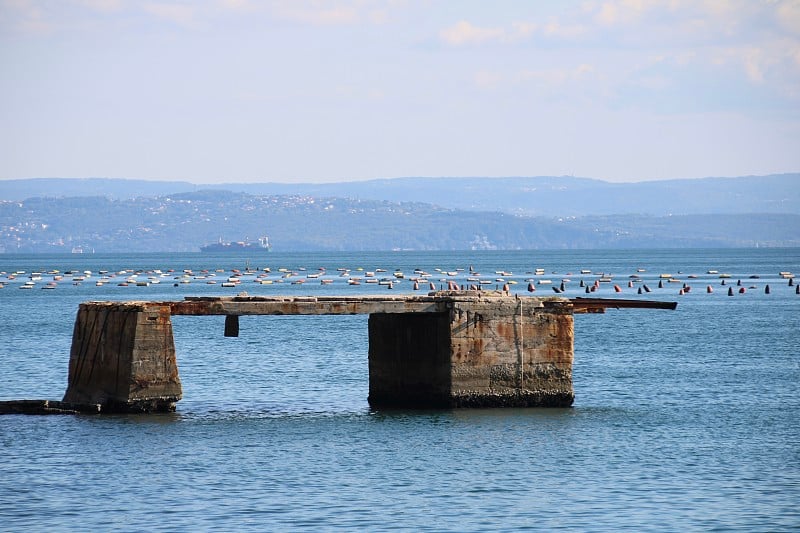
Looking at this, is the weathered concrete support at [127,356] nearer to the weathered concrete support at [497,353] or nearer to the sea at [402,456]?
the sea at [402,456]

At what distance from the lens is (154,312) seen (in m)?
42.0

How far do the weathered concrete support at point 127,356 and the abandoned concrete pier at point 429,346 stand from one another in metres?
0.03

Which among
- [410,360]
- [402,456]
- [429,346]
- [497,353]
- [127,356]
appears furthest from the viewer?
[410,360]

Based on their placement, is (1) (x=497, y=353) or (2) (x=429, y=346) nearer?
(1) (x=497, y=353)

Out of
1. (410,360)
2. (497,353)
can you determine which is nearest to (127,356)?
(410,360)

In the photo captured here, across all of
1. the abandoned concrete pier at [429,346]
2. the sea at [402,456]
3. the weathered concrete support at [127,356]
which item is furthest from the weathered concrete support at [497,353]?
the weathered concrete support at [127,356]

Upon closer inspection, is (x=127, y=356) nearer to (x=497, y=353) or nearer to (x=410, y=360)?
(x=410, y=360)

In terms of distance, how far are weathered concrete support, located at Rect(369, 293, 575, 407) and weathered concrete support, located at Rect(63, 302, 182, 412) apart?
8.19 meters

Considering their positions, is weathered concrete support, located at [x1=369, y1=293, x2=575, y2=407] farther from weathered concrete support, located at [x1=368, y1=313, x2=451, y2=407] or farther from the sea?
the sea

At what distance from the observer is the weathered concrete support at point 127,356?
41906 mm

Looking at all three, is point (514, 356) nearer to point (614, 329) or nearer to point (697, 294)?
point (614, 329)

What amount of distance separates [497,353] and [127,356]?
11306 mm

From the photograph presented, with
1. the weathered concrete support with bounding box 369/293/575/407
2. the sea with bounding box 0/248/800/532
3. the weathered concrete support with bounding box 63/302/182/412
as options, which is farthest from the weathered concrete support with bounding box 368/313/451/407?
the weathered concrete support with bounding box 63/302/182/412

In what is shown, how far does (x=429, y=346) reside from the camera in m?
44.9
